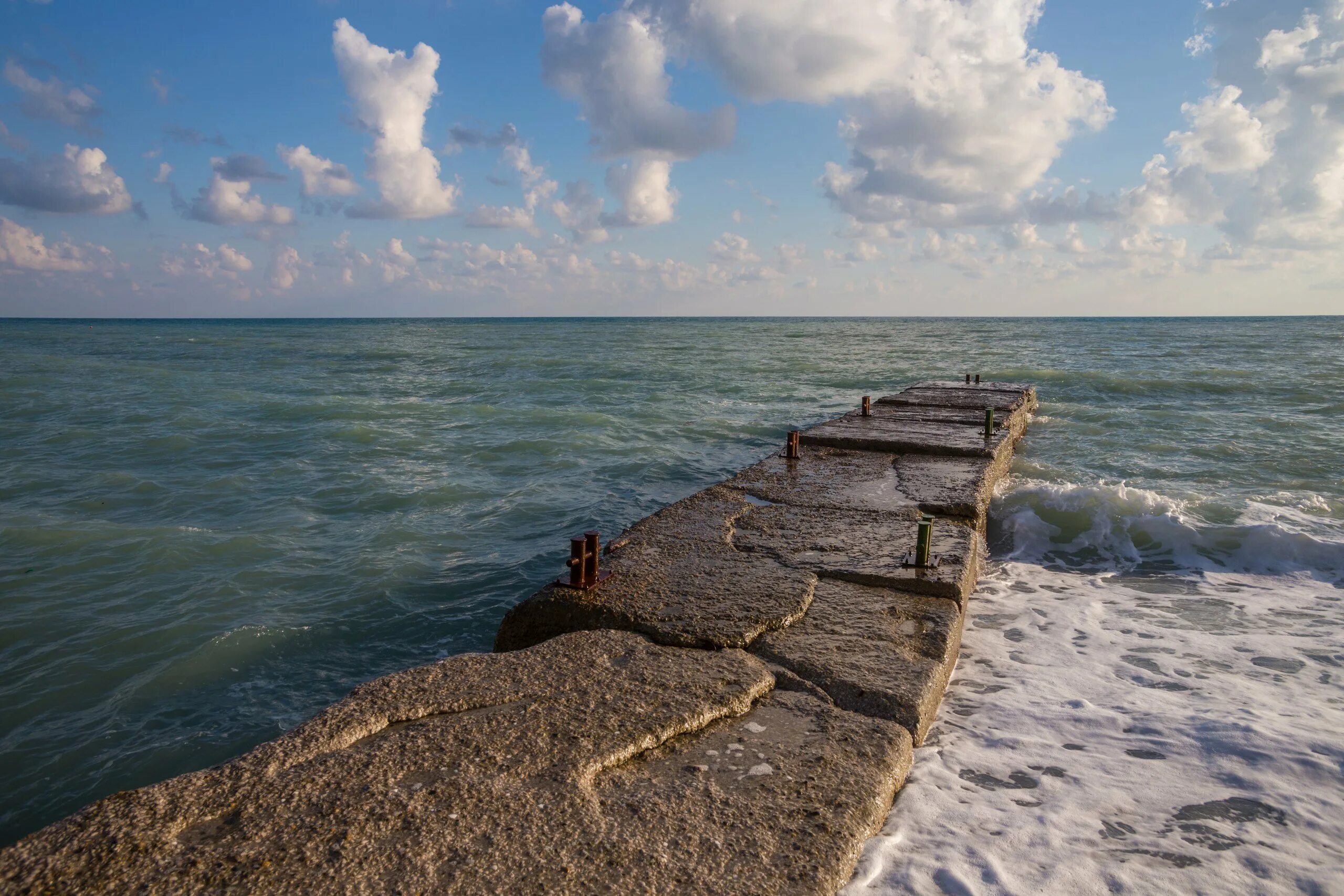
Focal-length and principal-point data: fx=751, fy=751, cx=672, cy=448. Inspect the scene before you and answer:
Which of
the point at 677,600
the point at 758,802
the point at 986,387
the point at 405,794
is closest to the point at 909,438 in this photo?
the point at 677,600

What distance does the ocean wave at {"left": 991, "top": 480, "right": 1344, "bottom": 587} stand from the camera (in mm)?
6605

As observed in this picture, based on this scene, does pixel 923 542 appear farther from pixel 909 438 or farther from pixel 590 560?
pixel 909 438

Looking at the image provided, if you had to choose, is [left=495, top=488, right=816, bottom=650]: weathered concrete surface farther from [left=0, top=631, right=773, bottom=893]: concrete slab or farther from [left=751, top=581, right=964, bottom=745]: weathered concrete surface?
[left=0, top=631, right=773, bottom=893]: concrete slab

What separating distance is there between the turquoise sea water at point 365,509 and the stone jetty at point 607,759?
53.8 inches

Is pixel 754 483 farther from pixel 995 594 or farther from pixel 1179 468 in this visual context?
pixel 1179 468

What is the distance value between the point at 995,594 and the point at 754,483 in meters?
2.29

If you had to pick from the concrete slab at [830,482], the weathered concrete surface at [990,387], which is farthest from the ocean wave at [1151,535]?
the weathered concrete surface at [990,387]

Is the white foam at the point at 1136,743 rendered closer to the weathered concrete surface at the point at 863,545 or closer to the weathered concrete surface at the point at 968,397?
the weathered concrete surface at the point at 863,545

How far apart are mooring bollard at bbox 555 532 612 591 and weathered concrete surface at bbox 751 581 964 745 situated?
3.54ft

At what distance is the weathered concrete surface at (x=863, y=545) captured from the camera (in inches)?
185

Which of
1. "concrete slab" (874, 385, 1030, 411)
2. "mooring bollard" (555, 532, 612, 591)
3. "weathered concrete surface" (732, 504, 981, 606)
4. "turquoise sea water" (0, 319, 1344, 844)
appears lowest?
"turquoise sea water" (0, 319, 1344, 844)

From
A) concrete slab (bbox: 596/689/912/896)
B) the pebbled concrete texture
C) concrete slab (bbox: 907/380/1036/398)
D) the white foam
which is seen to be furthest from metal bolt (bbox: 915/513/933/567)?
concrete slab (bbox: 907/380/1036/398)

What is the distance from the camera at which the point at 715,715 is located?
322 cm

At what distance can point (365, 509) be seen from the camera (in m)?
8.06
